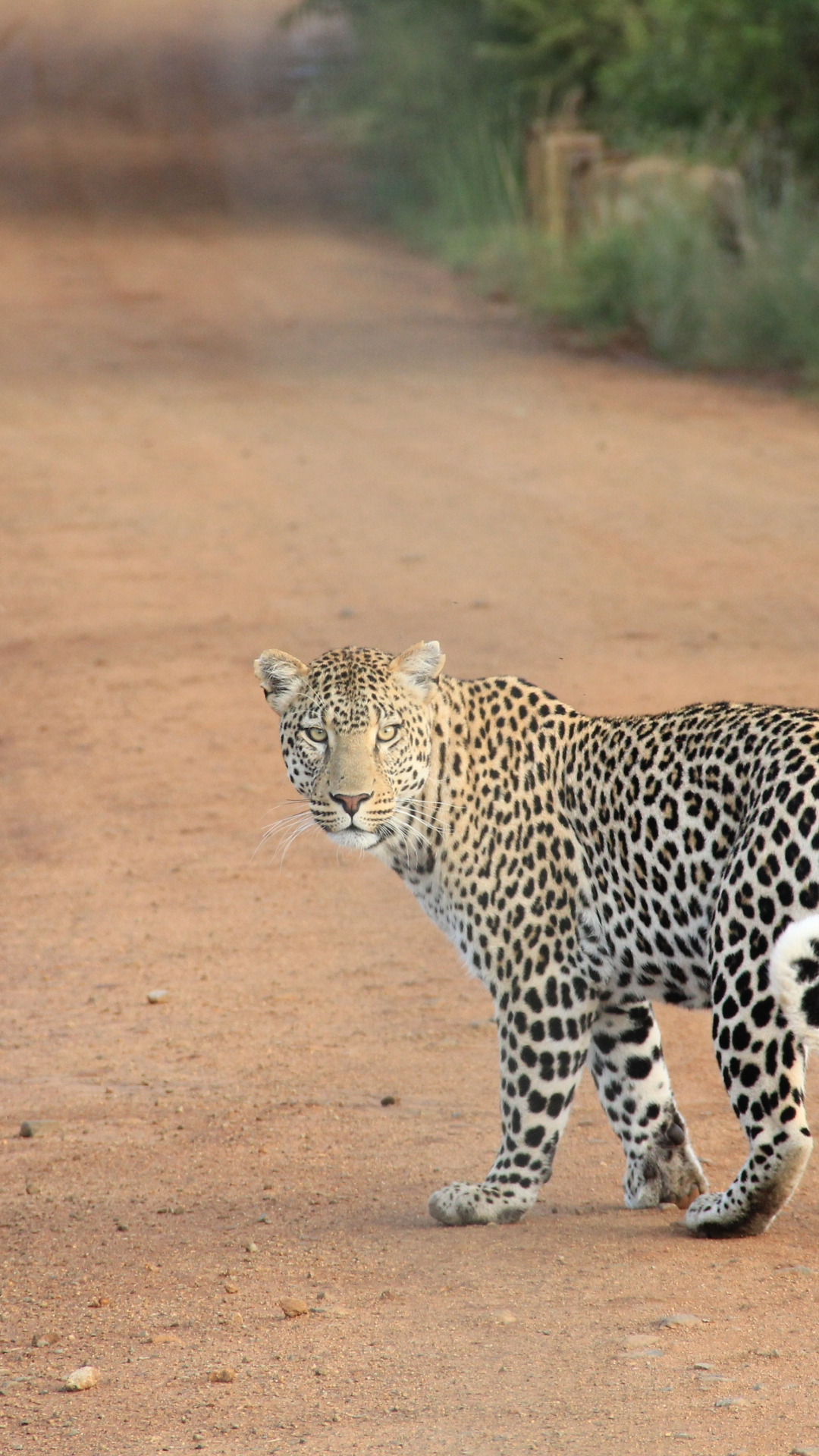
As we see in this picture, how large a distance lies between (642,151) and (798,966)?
1838cm

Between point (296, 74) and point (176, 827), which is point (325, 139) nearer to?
point (296, 74)

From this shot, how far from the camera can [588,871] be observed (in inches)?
211

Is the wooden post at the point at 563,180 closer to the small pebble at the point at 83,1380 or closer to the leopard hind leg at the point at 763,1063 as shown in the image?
the leopard hind leg at the point at 763,1063

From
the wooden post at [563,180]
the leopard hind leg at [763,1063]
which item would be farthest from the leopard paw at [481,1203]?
the wooden post at [563,180]

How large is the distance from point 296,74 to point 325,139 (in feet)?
7.08

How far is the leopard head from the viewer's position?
5.42 meters

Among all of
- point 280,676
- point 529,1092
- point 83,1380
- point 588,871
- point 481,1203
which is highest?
point 280,676

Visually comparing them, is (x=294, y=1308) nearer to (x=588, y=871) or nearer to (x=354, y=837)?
(x=354, y=837)

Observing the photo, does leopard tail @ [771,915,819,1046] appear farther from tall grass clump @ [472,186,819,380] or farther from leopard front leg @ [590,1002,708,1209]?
tall grass clump @ [472,186,819,380]

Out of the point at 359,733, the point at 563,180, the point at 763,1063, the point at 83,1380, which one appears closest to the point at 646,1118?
the point at 763,1063

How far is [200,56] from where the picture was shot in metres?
39.5

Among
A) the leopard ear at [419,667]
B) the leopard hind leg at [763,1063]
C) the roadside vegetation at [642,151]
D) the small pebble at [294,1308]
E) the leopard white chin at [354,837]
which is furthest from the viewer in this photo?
the roadside vegetation at [642,151]

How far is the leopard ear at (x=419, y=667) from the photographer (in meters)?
5.61

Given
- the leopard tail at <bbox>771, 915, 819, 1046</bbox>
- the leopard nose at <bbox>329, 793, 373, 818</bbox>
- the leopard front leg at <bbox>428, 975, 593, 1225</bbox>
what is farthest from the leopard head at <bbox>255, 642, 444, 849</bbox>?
the leopard tail at <bbox>771, 915, 819, 1046</bbox>
